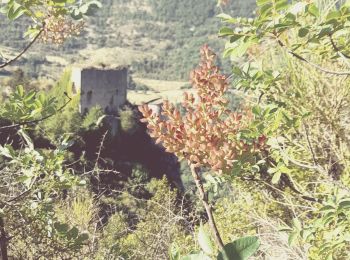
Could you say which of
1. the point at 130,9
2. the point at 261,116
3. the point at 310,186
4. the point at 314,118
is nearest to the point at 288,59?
the point at 314,118

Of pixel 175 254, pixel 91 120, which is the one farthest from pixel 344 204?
pixel 91 120

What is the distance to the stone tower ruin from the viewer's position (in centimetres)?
3319

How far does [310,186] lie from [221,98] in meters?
4.34

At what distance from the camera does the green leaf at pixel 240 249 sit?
73 centimetres

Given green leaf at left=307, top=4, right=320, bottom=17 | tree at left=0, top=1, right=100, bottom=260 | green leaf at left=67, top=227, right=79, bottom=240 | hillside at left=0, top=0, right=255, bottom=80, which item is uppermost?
green leaf at left=307, top=4, right=320, bottom=17

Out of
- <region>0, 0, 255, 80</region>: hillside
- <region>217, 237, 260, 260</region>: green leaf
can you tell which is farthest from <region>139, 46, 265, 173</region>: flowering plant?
<region>0, 0, 255, 80</region>: hillside

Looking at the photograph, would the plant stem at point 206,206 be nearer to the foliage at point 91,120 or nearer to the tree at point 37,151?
Result: the tree at point 37,151

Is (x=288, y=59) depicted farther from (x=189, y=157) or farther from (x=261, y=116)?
(x=189, y=157)

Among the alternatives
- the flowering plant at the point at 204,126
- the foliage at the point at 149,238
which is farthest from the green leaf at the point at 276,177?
the foliage at the point at 149,238

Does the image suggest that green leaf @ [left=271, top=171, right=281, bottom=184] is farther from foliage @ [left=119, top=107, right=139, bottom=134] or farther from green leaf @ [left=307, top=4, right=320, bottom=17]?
foliage @ [left=119, top=107, right=139, bottom=134]

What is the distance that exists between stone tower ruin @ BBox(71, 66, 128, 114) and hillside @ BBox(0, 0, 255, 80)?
4375 cm

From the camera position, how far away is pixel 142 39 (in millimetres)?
126688

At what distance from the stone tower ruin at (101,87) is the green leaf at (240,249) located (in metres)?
32.2

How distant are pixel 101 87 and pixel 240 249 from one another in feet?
113
